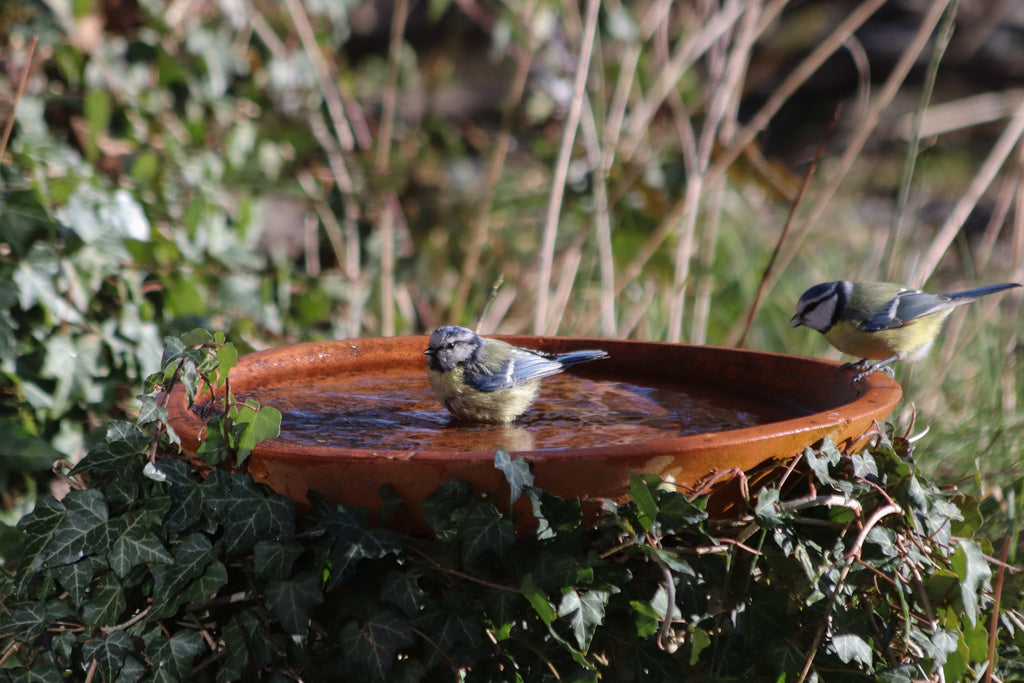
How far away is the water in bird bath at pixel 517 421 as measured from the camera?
5.41ft

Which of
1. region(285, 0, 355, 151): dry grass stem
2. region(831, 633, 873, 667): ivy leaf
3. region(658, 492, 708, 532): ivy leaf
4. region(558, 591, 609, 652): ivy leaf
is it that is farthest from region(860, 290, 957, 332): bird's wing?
region(285, 0, 355, 151): dry grass stem

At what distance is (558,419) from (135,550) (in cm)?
89

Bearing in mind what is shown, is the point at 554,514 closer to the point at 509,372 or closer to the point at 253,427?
the point at 253,427

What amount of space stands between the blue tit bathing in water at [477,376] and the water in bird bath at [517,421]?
1.5 inches

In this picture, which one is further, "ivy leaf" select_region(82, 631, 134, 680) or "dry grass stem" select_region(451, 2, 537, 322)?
"dry grass stem" select_region(451, 2, 537, 322)

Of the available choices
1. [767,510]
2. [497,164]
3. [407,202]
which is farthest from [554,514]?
[407,202]

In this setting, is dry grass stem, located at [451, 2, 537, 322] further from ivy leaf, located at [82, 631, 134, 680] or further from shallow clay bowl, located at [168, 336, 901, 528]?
ivy leaf, located at [82, 631, 134, 680]

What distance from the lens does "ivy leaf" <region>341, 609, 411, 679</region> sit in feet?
4.08

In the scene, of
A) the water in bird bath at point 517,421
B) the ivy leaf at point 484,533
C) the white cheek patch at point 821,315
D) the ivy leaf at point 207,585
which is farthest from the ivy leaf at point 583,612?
the white cheek patch at point 821,315

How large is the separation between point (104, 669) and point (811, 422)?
1.12m

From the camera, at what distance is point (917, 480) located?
4.66ft

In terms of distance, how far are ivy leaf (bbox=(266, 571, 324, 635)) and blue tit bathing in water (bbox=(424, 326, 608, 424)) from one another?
2.15ft

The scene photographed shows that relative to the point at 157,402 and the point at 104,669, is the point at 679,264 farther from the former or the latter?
the point at 104,669

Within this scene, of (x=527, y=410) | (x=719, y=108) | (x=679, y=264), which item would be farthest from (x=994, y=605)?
(x=719, y=108)
